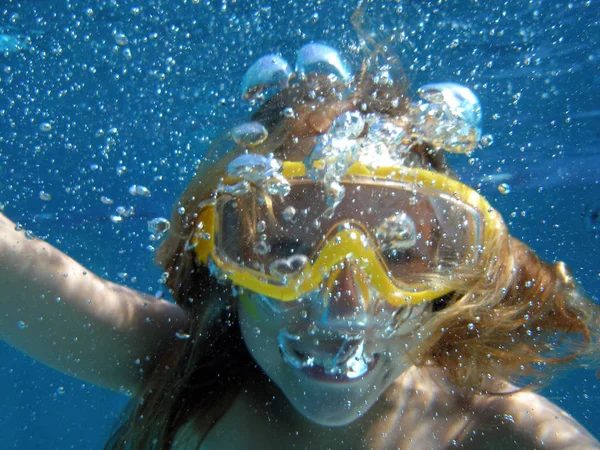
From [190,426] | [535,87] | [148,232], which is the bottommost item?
[148,232]

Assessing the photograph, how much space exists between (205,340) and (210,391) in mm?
399

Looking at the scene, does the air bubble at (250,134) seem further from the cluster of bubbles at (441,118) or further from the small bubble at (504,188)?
the small bubble at (504,188)

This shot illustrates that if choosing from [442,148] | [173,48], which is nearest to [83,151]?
[173,48]

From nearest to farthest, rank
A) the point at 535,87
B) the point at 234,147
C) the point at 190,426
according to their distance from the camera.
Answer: the point at 234,147 → the point at 190,426 → the point at 535,87

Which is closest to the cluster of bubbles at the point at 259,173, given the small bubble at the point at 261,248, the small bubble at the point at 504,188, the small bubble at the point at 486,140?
the small bubble at the point at 261,248

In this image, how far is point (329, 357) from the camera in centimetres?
267

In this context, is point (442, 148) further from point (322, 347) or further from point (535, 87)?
point (535, 87)

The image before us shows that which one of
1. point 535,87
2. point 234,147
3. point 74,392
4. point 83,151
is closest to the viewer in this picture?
point 234,147

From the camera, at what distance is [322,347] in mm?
2633

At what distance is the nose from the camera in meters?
2.51

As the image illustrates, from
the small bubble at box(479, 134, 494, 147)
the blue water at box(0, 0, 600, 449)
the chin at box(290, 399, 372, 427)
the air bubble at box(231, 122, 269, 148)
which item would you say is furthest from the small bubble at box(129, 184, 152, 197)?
the chin at box(290, 399, 372, 427)

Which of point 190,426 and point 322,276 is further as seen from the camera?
point 190,426

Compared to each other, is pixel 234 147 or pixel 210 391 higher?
pixel 234 147

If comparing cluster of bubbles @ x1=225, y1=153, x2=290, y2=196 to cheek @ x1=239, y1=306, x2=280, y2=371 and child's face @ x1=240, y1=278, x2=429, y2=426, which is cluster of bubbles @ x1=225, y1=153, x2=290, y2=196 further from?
cheek @ x1=239, y1=306, x2=280, y2=371
